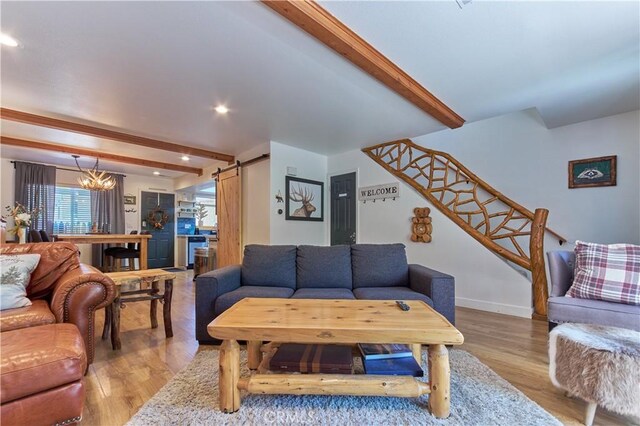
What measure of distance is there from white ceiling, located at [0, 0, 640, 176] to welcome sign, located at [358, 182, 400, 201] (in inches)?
40.1

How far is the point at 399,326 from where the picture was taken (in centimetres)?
149

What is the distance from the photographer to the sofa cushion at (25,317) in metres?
1.69

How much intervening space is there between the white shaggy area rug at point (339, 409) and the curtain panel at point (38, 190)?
19.9 ft

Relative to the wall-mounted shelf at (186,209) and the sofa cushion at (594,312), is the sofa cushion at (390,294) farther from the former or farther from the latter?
the wall-mounted shelf at (186,209)

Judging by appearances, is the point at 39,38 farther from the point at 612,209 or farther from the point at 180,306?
the point at 612,209

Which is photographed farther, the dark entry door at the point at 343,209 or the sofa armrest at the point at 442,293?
the dark entry door at the point at 343,209

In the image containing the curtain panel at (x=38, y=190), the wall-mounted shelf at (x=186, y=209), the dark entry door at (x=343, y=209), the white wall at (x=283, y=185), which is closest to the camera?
the white wall at (x=283, y=185)

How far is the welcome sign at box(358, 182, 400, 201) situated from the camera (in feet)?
14.6

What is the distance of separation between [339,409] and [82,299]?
6.08 ft

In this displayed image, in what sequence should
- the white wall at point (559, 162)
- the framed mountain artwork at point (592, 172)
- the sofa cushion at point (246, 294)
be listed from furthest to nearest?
the framed mountain artwork at point (592, 172) < the white wall at point (559, 162) < the sofa cushion at point (246, 294)

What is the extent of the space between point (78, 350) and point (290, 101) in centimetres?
271

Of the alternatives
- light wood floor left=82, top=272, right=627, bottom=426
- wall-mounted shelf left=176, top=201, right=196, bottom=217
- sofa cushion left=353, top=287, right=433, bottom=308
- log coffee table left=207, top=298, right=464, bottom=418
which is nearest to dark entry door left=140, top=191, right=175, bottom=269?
wall-mounted shelf left=176, top=201, right=196, bottom=217

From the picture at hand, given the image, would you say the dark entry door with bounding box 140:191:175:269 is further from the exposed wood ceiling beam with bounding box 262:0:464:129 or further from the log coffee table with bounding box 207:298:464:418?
the exposed wood ceiling beam with bounding box 262:0:464:129

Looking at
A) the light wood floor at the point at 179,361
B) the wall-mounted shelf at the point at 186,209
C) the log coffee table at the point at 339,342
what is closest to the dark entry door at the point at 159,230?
the wall-mounted shelf at the point at 186,209
